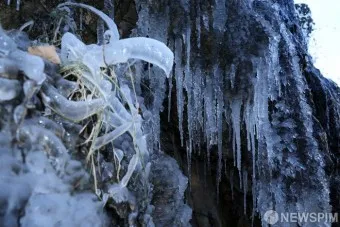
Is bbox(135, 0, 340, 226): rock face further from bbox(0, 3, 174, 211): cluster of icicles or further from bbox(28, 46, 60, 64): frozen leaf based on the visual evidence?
bbox(28, 46, 60, 64): frozen leaf

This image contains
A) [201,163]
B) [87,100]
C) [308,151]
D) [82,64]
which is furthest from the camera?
[201,163]

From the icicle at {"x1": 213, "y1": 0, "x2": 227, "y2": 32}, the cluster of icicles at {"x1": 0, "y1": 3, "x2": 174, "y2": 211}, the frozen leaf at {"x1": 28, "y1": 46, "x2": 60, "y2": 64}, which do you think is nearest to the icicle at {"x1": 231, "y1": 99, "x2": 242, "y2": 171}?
the icicle at {"x1": 213, "y1": 0, "x2": 227, "y2": 32}

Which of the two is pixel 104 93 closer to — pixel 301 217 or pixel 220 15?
pixel 220 15

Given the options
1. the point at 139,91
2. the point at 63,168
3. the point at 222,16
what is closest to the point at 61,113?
the point at 63,168

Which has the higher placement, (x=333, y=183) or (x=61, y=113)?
(x=61, y=113)

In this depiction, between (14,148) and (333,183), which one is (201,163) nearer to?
(333,183)

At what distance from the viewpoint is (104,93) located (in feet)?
5.95

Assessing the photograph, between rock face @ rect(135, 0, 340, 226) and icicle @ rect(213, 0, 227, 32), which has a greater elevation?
icicle @ rect(213, 0, 227, 32)

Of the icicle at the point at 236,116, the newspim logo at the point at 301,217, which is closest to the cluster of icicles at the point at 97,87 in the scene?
the icicle at the point at 236,116

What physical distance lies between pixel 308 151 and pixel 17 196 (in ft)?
10.8

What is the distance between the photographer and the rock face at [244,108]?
3607 millimetres

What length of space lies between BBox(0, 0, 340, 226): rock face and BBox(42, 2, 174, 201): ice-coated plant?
3.76 ft

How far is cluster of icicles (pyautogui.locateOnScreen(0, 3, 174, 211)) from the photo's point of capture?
5.39 feet

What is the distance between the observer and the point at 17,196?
1.46 meters
